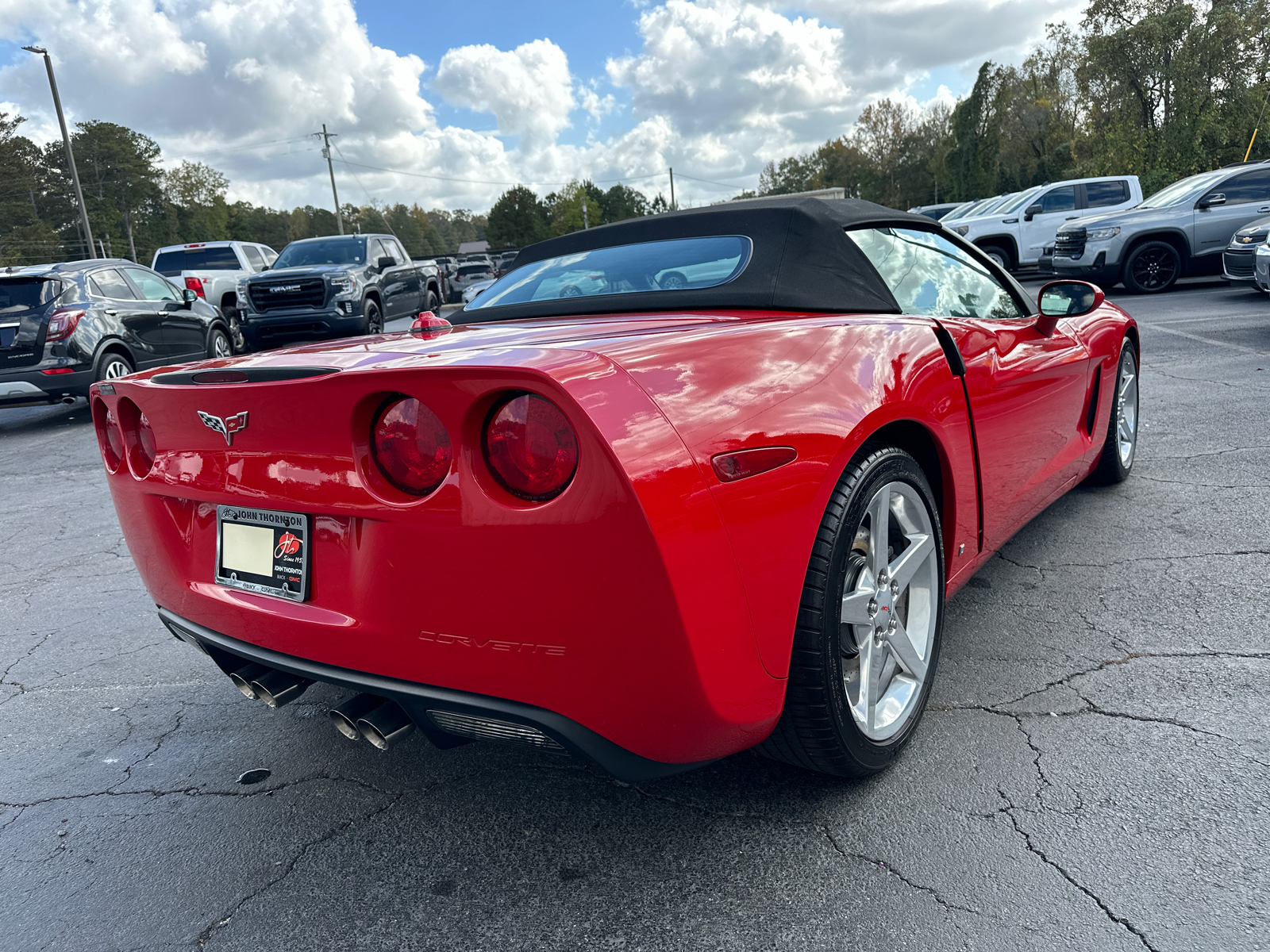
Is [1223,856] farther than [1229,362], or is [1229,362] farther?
[1229,362]

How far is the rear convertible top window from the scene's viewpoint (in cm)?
278

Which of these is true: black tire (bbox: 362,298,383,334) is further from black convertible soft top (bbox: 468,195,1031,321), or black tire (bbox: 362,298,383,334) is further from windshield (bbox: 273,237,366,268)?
black convertible soft top (bbox: 468,195,1031,321)

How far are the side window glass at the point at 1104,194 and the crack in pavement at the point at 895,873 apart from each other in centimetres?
1827

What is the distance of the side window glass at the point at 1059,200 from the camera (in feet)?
56.9

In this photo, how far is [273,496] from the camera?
1.92 m

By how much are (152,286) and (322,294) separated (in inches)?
107

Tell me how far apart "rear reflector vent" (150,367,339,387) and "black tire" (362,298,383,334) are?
11.7m

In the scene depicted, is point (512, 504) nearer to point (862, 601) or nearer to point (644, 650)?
point (644, 650)

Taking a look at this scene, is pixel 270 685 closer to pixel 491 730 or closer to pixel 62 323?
pixel 491 730

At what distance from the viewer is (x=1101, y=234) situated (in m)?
13.6

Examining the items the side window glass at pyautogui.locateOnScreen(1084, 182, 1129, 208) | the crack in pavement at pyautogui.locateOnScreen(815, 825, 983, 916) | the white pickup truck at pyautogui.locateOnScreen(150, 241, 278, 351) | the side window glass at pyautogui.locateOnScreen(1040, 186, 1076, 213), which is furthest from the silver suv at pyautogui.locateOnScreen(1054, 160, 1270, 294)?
the white pickup truck at pyautogui.locateOnScreen(150, 241, 278, 351)

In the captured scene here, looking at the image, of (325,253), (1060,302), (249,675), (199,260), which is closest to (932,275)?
(1060,302)

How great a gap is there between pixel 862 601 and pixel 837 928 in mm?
716

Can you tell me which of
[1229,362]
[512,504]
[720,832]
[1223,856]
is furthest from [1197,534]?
[1229,362]
